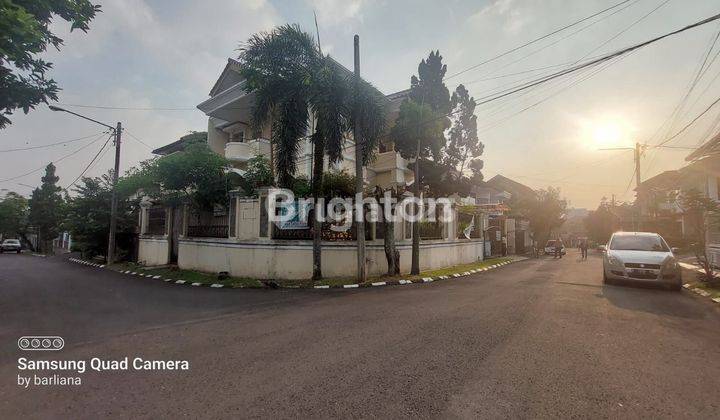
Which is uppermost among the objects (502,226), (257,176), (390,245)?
(257,176)

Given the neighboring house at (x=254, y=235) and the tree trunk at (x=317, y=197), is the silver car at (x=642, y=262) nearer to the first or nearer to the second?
the neighboring house at (x=254, y=235)

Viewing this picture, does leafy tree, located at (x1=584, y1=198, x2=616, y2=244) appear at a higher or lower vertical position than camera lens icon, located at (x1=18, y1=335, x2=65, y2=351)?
higher

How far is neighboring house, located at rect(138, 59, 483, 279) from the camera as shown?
13438 mm

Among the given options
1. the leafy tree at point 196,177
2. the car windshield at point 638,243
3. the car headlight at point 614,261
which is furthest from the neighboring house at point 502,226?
the leafy tree at point 196,177

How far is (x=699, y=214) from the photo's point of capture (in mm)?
11438

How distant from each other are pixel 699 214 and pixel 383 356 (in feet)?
41.2

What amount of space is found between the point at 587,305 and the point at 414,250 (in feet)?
24.2

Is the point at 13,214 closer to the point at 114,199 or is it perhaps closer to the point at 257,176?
the point at 114,199

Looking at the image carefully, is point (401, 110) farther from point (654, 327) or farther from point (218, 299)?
point (654, 327)

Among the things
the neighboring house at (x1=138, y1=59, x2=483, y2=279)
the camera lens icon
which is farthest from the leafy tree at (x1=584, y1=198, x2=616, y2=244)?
the camera lens icon

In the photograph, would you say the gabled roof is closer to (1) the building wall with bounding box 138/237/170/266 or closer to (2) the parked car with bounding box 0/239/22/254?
(1) the building wall with bounding box 138/237/170/266

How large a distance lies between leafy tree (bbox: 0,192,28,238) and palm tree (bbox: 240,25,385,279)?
48316mm

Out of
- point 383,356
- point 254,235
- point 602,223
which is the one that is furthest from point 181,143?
point 602,223

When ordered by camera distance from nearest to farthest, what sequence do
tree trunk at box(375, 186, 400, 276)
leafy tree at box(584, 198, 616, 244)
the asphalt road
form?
1. the asphalt road
2. tree trunk at box(375, 186, 400, 276)
3. leafy tree at box(584, 198, 616, 244)
